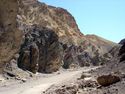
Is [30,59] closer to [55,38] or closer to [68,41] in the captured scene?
[55,38]

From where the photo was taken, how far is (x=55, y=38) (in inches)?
3189

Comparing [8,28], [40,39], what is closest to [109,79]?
[8,28]

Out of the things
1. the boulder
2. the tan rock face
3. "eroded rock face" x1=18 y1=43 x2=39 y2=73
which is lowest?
"eroded rock face" x1=18 y1=43 x2=39 y2=73

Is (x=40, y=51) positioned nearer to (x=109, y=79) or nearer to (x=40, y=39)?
(x=40, y=39)

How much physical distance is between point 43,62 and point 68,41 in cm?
3710

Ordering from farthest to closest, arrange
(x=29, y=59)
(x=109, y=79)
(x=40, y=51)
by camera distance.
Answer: (x=40, y=51) < (x=29, y=59) < (x=109, y=79)

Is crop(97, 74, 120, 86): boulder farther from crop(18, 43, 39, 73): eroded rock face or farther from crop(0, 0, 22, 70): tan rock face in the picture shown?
crop(18, 43, 39, 73): eroded rock face

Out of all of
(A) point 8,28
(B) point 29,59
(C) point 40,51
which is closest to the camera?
(A) point 8,28

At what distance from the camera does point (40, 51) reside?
76.2 meters

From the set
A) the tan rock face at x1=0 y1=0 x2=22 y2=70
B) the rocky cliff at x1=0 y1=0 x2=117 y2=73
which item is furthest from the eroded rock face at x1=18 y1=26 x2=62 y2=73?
the tan rock face at x1=0 y1=0 x2=22 y2=70

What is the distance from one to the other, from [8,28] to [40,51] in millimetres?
63486

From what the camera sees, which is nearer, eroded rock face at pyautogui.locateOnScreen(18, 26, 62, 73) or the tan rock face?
the tan rock face

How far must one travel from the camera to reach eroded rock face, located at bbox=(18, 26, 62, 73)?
66125mm

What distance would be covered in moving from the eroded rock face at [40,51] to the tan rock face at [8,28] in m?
50.6
